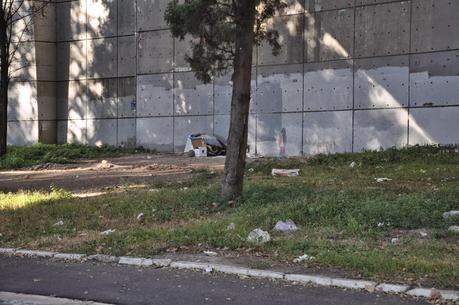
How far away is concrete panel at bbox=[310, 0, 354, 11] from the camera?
1968 cm

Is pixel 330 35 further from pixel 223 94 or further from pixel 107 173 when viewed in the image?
pixel 107 173

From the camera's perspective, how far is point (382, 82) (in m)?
18.9

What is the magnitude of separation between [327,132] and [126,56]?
10349 millimetres

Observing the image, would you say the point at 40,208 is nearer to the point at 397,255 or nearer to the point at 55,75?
the point at 397,255

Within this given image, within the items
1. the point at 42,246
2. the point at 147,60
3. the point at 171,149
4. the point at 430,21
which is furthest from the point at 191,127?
the point at 42,246

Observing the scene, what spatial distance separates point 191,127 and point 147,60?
12.0 ft

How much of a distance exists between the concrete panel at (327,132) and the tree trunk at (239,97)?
9042 mm

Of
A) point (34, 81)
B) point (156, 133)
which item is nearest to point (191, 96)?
point (156, 133)

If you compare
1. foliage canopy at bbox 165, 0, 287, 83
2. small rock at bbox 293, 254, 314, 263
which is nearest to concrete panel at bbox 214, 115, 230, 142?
foliage canopy at bbox 165, 0, 287, 83

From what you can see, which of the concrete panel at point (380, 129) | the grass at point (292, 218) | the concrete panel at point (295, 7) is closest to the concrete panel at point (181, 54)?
the concrete panel at point (295, 7)

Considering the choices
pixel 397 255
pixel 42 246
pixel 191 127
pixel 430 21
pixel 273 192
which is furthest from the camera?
pixel 191 127

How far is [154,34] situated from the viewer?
24.6 metres

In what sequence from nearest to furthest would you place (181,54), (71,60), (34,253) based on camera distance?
1. (34,253)
2. (181,54)
3. (71,60)

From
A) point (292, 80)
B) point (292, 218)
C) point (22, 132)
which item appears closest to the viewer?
point (292, 218)
